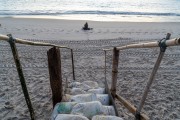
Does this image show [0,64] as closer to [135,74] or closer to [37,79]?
[37,79]

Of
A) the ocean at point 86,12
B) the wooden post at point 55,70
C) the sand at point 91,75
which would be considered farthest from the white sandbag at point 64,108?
the ocean at point 86,12

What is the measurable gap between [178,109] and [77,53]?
4913mm

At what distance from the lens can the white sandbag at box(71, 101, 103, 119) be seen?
2.54 m

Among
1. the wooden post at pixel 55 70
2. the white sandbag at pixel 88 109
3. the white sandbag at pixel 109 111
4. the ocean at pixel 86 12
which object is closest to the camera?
the white sandbag at pixel 88 109

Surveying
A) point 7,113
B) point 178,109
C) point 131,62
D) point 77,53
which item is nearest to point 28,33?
point 77,53

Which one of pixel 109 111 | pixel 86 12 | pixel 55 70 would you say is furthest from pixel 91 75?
pixel 86 12

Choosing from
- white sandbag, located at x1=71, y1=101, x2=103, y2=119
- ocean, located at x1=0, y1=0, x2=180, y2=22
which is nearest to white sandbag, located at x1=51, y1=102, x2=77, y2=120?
white sandbag, located at x1=71, y1=101, x2=103, y2=119

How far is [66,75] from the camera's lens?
652 cm

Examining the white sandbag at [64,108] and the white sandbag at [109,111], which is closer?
the white sandbag at [64,108]

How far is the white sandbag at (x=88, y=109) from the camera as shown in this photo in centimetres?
254

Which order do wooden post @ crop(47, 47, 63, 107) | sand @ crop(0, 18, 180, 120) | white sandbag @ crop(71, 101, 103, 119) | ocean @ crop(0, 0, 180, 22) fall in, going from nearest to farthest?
white sandbag @ crop(71, 101, 103, 119) < wooden post @ crop(47, 47, 63, 107) < sand @ crop(0, 18, 180, 120) < ocean @ crop(0, 0, 180, 22)

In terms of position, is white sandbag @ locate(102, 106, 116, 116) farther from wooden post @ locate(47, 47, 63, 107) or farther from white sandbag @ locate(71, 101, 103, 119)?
wooden post @ locate(47, 47, 63, 107)

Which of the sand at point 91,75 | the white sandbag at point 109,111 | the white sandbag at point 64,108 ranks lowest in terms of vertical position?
the sand at point 91,75

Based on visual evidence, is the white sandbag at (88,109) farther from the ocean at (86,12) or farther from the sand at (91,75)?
the ocean at (86,12)
